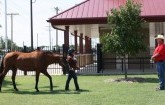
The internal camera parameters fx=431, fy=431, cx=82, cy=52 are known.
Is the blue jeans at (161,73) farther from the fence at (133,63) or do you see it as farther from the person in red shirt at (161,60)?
the fence at (133,63)

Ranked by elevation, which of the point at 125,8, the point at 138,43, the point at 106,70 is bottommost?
the point at 106,70

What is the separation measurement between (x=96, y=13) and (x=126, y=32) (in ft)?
21.7

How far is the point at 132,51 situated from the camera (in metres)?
21.8

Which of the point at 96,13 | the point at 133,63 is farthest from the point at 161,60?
the point at 133,63

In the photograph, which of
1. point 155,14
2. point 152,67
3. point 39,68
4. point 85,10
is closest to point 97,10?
point 85,10

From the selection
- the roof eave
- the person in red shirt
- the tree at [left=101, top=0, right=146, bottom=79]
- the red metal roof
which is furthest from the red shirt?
the roof eave

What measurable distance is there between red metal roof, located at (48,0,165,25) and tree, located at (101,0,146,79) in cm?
518

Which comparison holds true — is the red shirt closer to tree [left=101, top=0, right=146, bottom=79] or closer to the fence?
tree [left=101, top=0, right=146, bottom=79]

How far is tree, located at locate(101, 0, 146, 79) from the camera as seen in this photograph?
21511 millimetres

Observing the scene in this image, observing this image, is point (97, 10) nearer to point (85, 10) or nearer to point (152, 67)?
point (85, 10)

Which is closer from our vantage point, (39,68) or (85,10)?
(39,68)

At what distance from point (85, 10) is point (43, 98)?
14871 millimetres

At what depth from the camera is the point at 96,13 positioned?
27906 mm

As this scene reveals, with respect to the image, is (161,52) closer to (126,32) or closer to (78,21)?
(126,32)
